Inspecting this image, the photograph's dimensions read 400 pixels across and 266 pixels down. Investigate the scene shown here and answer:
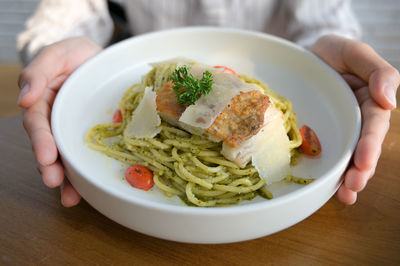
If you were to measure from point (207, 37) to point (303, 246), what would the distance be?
1811 mm

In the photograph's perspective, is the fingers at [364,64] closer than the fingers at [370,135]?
No

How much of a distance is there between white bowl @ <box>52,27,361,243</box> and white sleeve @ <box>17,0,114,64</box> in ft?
3.14

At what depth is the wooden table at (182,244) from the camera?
1.66 m

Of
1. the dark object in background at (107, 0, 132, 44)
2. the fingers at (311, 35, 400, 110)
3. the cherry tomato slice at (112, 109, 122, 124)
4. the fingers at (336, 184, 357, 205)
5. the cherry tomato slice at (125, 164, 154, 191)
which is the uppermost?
the fingers at (311, 35, 400, 110)

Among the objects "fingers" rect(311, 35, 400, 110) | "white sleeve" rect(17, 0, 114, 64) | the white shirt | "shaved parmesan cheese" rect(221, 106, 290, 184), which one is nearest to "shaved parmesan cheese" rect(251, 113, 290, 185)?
"shaved parmesan cheese" rect(221, 106, 290, 184)

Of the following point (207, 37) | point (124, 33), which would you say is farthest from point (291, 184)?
point (124, 33)

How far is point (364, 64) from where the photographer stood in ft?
7.11

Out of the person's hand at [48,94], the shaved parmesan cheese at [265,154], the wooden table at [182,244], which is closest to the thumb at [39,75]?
the person's hand at [48,94]

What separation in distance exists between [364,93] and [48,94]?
6.55 feet

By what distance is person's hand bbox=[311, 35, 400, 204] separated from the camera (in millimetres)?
1753

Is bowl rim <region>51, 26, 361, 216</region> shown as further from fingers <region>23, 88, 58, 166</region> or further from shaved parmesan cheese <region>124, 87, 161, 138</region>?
shaved parmesan cheese <region>124, 87, 161, 138</region>

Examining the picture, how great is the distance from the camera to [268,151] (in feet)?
6.47

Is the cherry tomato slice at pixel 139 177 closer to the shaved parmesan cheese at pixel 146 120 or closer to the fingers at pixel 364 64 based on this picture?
the shaved parmesan cheese at pixel 146 120

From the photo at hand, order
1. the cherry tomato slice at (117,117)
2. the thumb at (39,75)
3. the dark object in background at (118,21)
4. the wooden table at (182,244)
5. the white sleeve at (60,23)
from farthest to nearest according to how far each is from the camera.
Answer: the dark object in background at (118,21)
the white sleeve at (60,23)
the cherry tomato slice at (117,117)
the thumb at (39,75)
the wooden table at (182,244)
